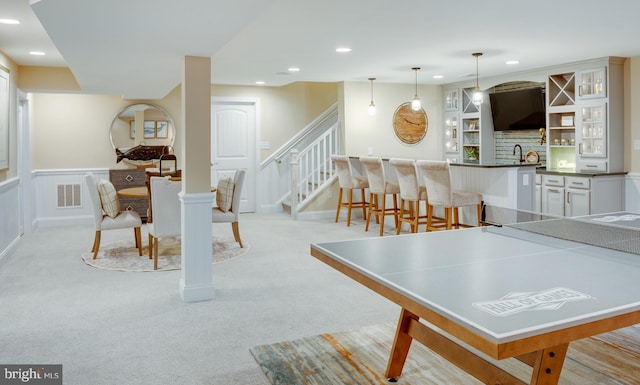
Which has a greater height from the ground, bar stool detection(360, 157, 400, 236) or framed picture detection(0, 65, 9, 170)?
framed picture detection(0, 65, 9, 170)

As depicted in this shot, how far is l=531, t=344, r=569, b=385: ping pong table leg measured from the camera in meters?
1.70

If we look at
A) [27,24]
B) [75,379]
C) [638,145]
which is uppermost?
[27,24]

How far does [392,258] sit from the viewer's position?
6.72 feet

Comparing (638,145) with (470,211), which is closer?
(470,211)

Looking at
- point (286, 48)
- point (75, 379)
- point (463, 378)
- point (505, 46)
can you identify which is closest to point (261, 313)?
point (75, 379)

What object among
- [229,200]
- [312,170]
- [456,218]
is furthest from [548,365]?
[312,170]

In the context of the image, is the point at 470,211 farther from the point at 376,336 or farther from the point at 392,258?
the point at 392,258

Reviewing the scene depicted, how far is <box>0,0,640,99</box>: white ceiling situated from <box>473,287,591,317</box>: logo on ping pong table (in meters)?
1.76

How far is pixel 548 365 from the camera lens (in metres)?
1.71

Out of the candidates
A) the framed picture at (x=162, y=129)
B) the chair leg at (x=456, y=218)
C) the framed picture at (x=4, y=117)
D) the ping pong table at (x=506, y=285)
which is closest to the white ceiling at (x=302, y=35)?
the framed picture at (x=4, y=117)

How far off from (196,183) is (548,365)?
Result: 2.91 m

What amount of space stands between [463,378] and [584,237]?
92cm

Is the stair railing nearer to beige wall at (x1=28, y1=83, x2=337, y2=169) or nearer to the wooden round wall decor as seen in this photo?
the wooden round wall decor

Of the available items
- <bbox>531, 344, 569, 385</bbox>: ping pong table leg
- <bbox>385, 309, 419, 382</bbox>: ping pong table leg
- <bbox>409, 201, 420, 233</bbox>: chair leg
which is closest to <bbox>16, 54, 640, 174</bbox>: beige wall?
<bbox>409, 201, 420, 233</bbox>: chair leg
